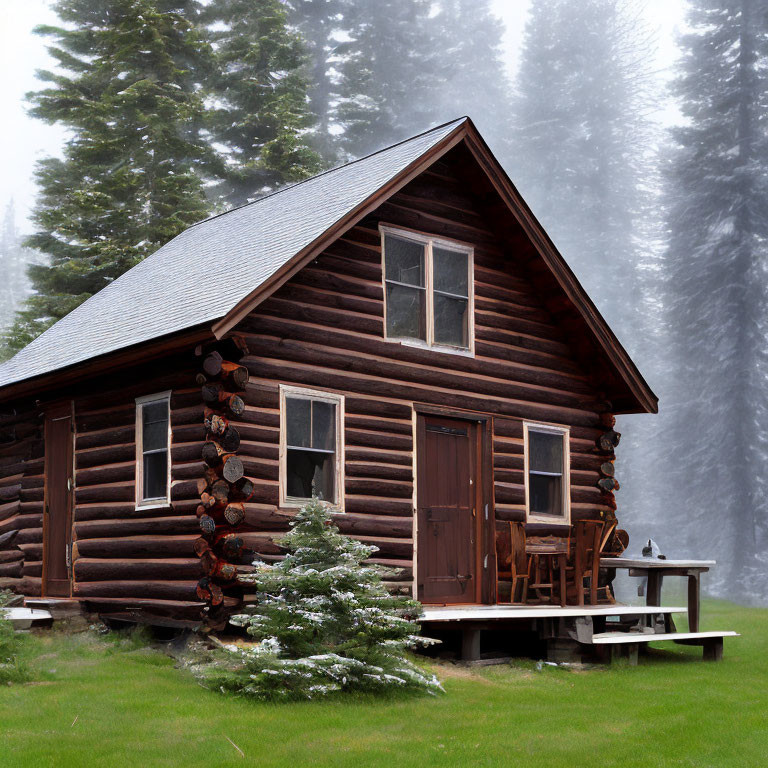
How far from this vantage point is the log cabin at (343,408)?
13828 millimetres

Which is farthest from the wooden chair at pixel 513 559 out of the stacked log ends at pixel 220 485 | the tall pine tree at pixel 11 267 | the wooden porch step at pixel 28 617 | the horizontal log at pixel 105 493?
the tall pine tree at pixel 11 267

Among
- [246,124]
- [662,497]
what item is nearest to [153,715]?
[246,124]

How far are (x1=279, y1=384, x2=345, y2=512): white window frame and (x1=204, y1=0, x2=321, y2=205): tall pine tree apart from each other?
21.4 meters

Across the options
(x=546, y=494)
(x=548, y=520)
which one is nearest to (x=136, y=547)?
(x=548, y=520)

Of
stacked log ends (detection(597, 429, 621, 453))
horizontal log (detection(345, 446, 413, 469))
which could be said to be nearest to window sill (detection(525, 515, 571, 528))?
stacked log ends (detection(597, 429, 621, 453))

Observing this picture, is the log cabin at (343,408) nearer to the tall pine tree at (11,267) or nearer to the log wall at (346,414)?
the log wall at (346,414)

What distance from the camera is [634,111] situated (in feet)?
207

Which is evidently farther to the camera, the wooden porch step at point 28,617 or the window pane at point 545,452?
the window pane at point 545,452

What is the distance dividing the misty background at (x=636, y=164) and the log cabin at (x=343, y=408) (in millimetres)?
13957

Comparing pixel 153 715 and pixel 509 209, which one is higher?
pixel 509 209

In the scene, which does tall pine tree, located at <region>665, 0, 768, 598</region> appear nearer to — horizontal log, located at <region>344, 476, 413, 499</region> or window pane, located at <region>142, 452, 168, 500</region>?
horizontal log, located at <region>344, 476, 413, 499</region>

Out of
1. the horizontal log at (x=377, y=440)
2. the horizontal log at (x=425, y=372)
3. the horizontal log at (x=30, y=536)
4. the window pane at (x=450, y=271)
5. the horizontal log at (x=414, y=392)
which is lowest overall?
the horizontal log at (x=30, y=536)

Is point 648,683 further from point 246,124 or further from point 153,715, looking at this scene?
point 246,124

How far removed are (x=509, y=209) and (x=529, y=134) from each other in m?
47.1
